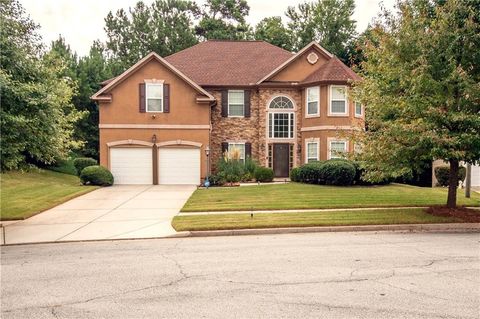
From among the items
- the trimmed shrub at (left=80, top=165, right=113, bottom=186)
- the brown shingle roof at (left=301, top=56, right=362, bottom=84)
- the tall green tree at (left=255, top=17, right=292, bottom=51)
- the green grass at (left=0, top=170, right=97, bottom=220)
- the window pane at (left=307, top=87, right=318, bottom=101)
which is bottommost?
the green grass at (left=0, top=170, right=97, bottom=220)

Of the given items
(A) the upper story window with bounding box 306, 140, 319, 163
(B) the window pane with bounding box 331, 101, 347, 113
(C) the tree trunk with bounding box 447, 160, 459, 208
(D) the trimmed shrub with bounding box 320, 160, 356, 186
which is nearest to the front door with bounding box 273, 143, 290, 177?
(A) the upper story window with bounding box 306, 140, 319, 163

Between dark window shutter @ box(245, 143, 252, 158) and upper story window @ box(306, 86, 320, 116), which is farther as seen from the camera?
dark window shutter @ box(245, 143, 252, 158)

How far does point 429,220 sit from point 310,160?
46.1ft

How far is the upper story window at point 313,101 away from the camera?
26859 mm

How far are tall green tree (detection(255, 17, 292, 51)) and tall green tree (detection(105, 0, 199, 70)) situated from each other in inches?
355

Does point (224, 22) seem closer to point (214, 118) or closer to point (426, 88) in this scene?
point (214, 118)

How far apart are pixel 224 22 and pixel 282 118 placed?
32.7 metres

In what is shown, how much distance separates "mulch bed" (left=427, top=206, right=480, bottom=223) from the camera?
44.8ft

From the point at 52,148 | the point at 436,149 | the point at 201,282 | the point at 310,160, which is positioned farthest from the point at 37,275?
the point at 310,160

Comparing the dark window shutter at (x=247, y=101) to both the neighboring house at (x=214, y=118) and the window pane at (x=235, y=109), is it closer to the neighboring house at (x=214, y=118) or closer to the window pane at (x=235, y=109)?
the neighboring house at (x=214, y=118)

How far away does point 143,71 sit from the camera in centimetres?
2634

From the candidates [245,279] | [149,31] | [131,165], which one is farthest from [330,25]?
[245,279]

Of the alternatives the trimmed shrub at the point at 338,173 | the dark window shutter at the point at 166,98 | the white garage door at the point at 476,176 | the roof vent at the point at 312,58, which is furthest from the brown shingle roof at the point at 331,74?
the white garage door at the point at 476,176

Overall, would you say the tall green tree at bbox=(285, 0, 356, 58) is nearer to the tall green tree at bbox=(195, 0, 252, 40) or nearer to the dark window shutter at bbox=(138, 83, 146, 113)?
the tall green tree at bbox=(195, 0, 252, 40)
